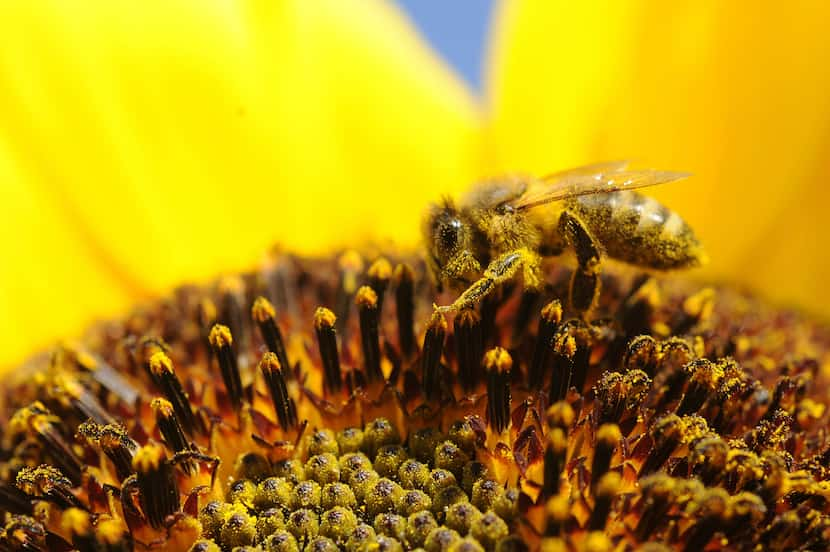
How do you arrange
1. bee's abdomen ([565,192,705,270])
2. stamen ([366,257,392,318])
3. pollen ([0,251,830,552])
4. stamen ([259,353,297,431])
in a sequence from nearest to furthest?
pollen ([0,251,830,552]) → stamen ([259,353,297,431]) → bee's abdomen ([565,192,705,270]) → stamen ([366,257,392,318])

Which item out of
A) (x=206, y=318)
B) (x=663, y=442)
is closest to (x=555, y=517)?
(x=663, y=442)

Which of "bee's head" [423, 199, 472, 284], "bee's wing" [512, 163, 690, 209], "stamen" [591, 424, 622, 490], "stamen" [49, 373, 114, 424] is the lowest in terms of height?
"stamen" [591, 424, 622, 490]

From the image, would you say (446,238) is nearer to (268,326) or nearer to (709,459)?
(268,326)

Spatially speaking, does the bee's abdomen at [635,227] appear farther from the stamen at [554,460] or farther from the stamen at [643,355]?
the stamen at [554,460]

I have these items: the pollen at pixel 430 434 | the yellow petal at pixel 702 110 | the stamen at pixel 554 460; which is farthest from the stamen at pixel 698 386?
the yellow petal at pixel 702 110

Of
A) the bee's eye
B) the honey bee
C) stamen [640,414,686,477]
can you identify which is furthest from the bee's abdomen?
stamen [640,414,686,477]

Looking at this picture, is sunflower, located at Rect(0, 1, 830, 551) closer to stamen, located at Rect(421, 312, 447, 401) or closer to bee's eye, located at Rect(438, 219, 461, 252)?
stamen, located at Rect(421, 312, 447, 401)

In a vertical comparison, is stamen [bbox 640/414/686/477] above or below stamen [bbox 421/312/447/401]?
below
